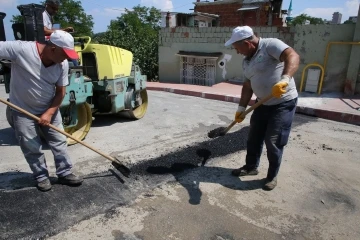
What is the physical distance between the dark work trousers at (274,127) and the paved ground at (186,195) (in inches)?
16.5

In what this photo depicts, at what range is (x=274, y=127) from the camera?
9.17 feet

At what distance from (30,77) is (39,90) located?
138mm

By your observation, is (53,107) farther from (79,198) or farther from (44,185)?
(79,198)

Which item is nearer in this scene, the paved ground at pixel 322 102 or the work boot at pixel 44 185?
the work boot at pixel 44 185

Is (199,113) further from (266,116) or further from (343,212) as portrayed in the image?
(343,212)

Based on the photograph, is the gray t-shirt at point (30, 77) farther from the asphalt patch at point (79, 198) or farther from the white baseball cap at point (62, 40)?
the asphalt patch at point (79, 198)

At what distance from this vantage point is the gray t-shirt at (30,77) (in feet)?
8.05

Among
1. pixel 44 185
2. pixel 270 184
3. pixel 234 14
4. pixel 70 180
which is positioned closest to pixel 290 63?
pixel 270 184

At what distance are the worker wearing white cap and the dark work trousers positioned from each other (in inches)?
77.1

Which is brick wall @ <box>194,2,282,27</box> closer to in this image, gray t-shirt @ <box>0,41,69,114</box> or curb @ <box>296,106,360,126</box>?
curb @ <box>296,106,360,126</box>

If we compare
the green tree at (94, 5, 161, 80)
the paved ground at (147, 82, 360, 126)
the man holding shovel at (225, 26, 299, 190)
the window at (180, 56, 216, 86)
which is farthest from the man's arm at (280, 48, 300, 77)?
the green tree at (94, 5, 161, 80)

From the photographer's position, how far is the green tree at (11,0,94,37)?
33688 millimetres

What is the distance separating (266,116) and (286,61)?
24.8 inches

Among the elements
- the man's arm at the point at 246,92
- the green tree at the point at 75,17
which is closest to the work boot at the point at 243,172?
the man's arm at the point at 246,92
